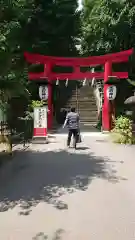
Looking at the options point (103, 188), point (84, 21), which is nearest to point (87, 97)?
point (84, 21)

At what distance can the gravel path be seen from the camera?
471cm

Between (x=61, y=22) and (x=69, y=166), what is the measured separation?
52.8ft

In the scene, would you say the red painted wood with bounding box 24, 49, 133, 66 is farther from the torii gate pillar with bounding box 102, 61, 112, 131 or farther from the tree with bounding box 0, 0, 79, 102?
the tree with bounding box 0, 0, 79, 102

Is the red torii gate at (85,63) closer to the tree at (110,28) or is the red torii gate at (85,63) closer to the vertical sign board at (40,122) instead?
the tree at (110,28)

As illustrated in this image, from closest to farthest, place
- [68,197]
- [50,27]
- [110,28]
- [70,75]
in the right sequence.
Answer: [68,197], [70,75], [110,28], [50,27]

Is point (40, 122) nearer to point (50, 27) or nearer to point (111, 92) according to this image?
point (111, 92)

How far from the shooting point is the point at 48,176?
815 centimetres

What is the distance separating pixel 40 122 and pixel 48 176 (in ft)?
23.2

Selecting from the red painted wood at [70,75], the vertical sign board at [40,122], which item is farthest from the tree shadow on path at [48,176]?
the red painted wood at [70,75]

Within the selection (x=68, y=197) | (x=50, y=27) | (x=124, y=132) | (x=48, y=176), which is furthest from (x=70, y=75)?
(x=68, y=197)

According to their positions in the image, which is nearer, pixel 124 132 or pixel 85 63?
pixel 124 132

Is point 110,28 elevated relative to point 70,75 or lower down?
elevated

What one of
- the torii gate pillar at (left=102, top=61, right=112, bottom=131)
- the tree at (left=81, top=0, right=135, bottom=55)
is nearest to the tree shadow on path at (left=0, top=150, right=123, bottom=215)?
the torii gate pillar at (left=102, top=61, right=112, bottom=131)

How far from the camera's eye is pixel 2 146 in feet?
39.0
